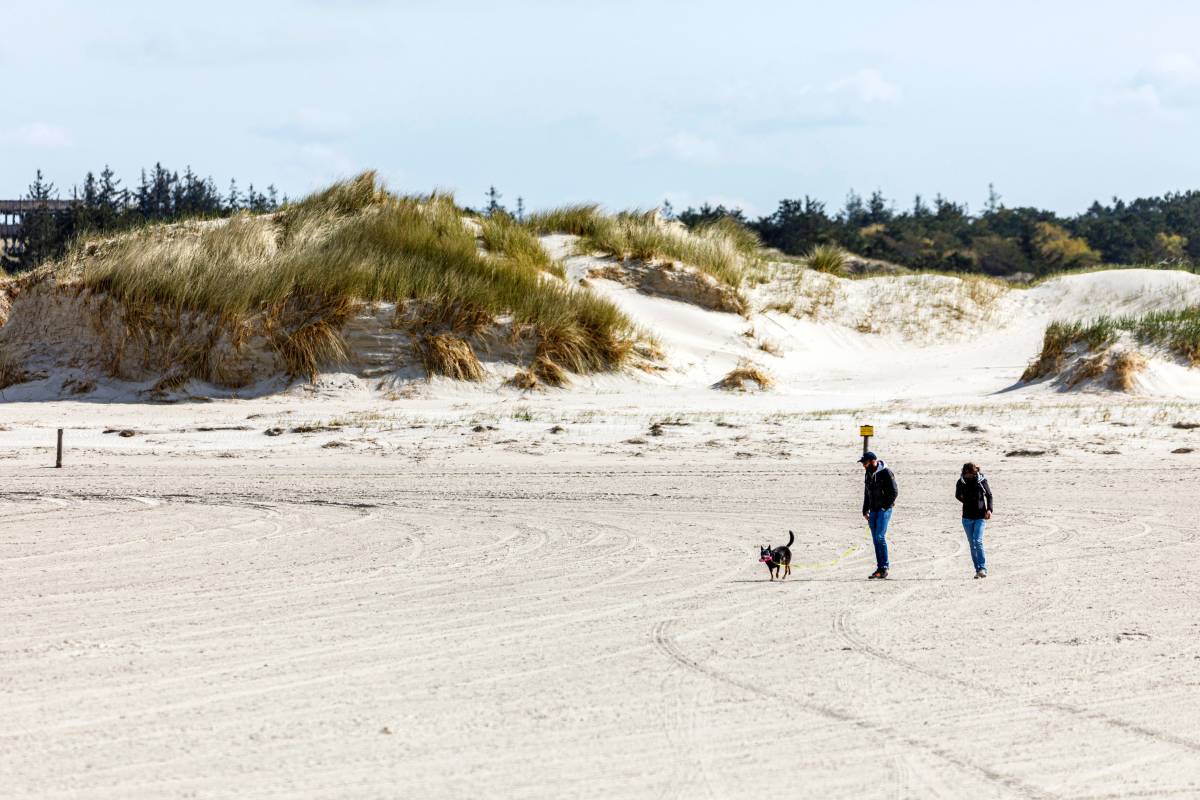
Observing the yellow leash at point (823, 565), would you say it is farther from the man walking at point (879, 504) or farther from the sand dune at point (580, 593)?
the man walking at point (879, 504)

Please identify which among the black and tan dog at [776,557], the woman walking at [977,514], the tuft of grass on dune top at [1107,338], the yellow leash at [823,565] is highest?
the tuft of grass on dune top at [1107,338]

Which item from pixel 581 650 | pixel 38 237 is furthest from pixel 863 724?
pixel 38 237

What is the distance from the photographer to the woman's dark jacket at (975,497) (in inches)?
454

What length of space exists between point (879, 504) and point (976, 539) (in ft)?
2.70

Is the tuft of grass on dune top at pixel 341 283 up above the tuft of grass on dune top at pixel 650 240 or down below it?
below

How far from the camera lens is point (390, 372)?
24.1 meters

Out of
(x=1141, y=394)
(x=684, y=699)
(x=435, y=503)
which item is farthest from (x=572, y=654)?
(x=1141, y=394)

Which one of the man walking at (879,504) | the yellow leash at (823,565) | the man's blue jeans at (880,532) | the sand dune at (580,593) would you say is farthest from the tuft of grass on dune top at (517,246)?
the man's blue jeans at (880,532)

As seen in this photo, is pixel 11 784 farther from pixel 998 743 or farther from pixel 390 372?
pixel 390 372

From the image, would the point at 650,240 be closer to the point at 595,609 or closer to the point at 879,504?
the point at 879,504

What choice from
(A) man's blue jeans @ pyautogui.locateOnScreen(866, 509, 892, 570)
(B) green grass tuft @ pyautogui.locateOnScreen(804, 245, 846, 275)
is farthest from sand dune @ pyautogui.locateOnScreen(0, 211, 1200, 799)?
(B) green grass tuft @ pyautogui.locateOnScreen(804, 245, 846, 275)

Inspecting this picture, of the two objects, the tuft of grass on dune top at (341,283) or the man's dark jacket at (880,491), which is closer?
the man's dark jacket at (880,491)

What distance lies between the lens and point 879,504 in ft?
37.9

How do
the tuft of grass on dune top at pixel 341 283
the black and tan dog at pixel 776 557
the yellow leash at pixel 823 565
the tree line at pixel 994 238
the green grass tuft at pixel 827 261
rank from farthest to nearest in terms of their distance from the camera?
the tree line at pixel 994 238, the green grass tuft at pixel 827 261, the tuft of grass on dune top at pixel 341 283, the yellow leash at pixel 823 565, the black and tan dog at pixel 776 557
